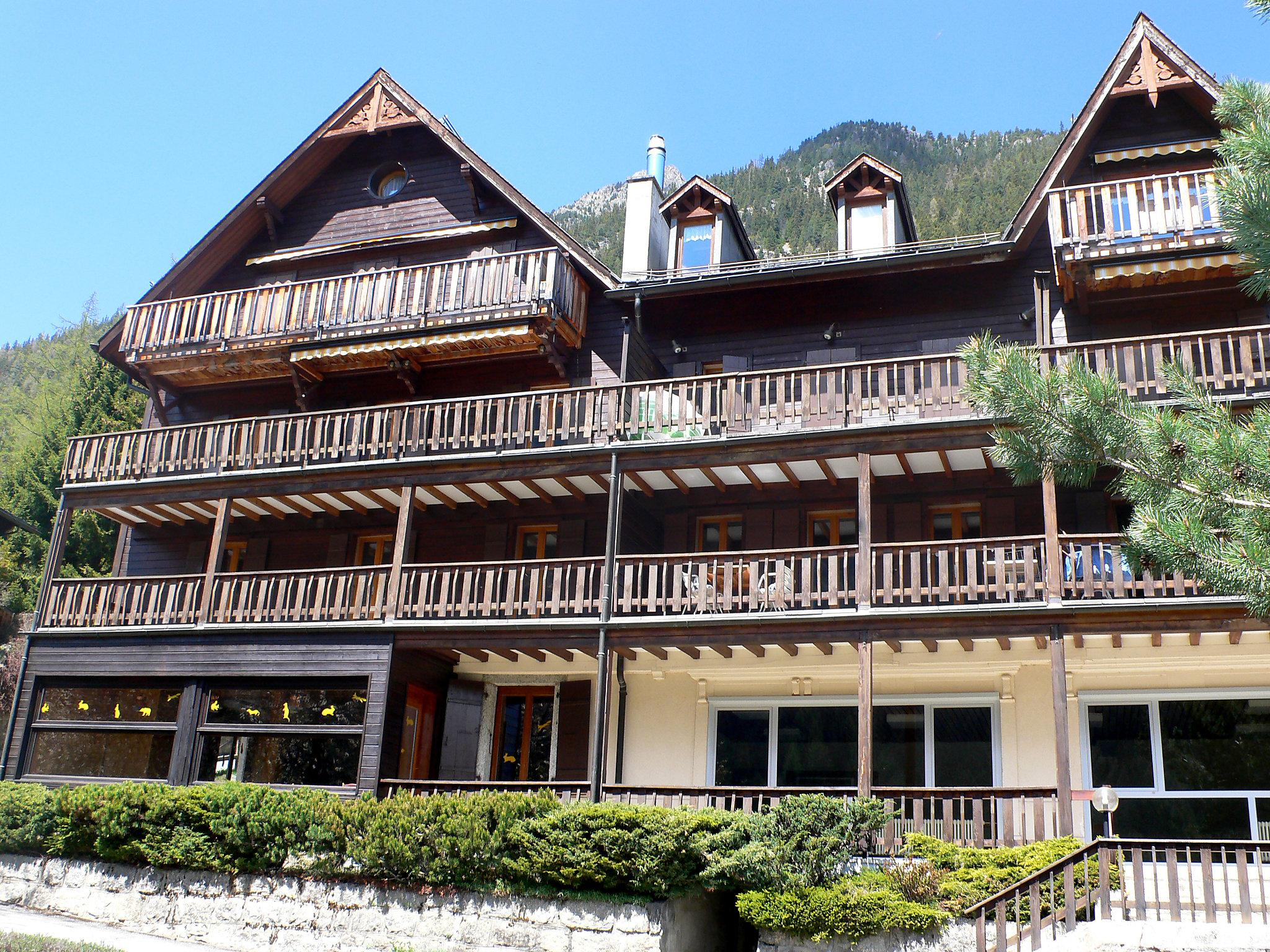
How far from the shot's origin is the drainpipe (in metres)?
20.2

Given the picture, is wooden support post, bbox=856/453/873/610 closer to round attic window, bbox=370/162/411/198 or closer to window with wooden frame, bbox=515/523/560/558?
window with wooden frame, bbox=515/523/560/558

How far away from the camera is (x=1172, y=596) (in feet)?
53.3

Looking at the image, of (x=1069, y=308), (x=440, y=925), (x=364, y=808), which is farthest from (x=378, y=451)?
(x=1069, y=308)

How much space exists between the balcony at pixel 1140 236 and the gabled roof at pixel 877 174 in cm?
350

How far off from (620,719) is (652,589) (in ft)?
9.53

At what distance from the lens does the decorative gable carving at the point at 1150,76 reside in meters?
19.8

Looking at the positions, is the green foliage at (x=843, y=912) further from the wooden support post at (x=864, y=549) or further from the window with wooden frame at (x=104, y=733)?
the window with wooden frame at (x=104, y=733)

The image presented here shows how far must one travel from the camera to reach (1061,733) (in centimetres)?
1593

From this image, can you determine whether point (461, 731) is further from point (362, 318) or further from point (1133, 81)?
point (1133, 81)

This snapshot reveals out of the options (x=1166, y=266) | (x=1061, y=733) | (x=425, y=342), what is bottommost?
(x=1061, y=733)

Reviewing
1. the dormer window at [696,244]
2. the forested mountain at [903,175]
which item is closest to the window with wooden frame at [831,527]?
the dormer window at [696,244]

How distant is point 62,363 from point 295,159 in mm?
39220

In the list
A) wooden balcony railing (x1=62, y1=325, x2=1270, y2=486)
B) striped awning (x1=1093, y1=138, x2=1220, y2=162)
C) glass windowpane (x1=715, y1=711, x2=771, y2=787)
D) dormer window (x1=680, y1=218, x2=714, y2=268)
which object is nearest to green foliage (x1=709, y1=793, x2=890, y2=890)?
glass windowpane (x1=715, y1=711, x2=771, y2=787)

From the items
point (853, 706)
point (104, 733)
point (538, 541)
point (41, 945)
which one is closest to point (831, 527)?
point (853, 706)
